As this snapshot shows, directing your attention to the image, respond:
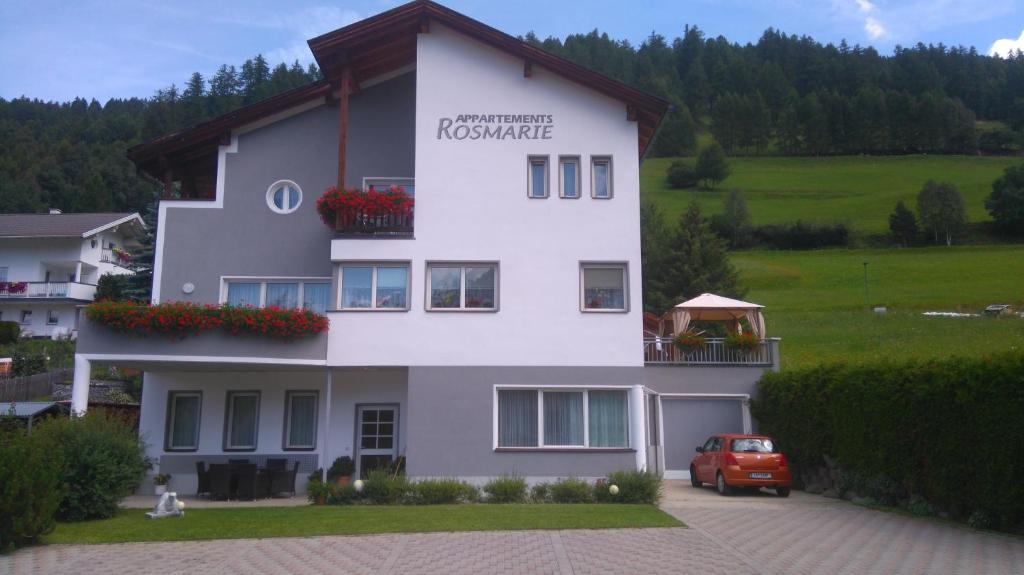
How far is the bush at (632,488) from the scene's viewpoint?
15867mm

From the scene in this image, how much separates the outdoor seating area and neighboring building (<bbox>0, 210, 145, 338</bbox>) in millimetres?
37303

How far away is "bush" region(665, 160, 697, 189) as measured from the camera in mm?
88125

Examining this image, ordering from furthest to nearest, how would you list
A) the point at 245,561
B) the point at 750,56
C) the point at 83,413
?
the point at 750,56 → the point at 83,413 → the point at 245,561

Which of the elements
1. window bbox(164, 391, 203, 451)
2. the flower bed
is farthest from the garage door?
window bbox(164, 391, 203, 451)

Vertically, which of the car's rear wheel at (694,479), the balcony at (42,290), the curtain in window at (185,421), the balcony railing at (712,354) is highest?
the balcony at (42,290)

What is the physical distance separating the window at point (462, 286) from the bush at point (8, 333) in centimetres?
3624

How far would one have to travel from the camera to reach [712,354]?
22.7m

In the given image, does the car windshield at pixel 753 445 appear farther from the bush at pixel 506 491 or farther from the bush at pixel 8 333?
the bush at pixel 8 333

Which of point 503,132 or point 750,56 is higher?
point 750,56

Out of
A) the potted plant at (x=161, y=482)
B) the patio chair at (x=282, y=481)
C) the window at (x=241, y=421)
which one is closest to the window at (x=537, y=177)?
the window at (x=241, y=421)

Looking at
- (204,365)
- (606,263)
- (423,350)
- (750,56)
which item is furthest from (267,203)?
(750,56)

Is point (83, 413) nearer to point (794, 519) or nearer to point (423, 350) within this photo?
point (423, 350)

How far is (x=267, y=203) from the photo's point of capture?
19656 mm

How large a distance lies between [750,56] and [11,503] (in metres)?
139
